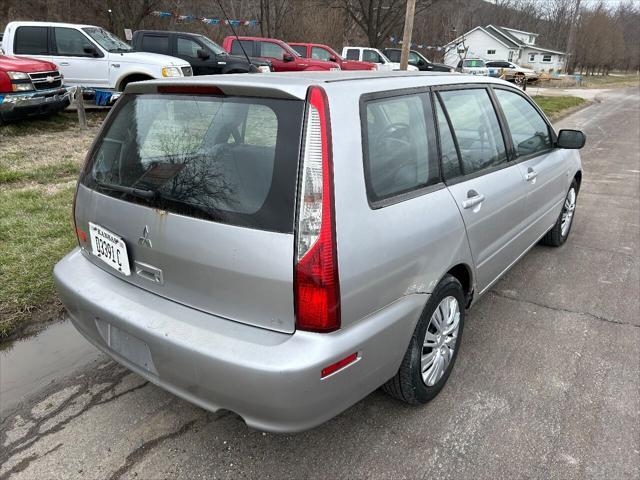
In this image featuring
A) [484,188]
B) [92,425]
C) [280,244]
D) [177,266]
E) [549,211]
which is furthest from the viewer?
[549,211]

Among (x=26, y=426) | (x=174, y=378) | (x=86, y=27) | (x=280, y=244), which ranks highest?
(x=86, y=27)

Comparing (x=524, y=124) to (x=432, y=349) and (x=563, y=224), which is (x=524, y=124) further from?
(x=432, y=349)

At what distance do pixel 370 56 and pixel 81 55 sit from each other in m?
14.9

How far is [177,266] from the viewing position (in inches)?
78.5

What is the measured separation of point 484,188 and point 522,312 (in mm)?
1247

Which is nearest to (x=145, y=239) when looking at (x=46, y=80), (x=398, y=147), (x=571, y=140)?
(x=398, y=147)

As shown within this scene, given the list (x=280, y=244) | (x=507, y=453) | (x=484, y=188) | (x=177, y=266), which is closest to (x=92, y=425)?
(x=177, y=266)

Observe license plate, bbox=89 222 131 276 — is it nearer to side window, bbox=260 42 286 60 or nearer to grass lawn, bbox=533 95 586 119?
side window, bbox=260 42 286 60

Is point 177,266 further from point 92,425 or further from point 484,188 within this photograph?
point 484,188

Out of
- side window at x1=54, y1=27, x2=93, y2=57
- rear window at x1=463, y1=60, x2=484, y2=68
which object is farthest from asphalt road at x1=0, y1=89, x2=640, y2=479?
rear window at x1=463, y1=60, x2=484, y2=68

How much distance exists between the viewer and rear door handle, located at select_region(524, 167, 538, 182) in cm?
341

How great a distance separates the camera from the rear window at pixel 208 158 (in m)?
1.84

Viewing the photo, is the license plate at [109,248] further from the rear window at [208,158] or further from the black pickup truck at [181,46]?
the black pickup truck at [181,46]

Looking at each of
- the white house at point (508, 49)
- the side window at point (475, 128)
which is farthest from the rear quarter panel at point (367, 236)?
the white house at point (508, 49)
